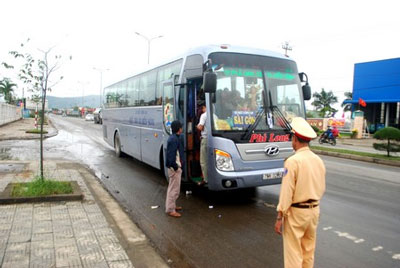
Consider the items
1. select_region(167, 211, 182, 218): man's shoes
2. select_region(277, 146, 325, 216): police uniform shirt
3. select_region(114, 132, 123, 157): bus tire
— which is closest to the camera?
select_region(277, 146, 325, 216): police uniform shirt

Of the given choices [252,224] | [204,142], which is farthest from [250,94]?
[252,224]

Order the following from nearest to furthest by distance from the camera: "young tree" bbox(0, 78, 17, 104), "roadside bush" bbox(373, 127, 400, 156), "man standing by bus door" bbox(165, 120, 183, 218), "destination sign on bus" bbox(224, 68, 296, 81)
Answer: "man standing by bus door" bbox(165, 120, 183, 218) → "destination sign on bus" bbox(224, 68, 296, 81) → "roadside bush" bbox(373, 127, 400, 156) → "young tree" bbox(0, 78, 17, 104)

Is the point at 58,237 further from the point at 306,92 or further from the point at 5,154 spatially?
the point at 5,154

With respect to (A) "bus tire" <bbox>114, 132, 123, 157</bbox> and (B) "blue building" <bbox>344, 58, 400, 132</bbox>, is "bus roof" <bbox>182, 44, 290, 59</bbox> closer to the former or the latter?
(A) "bus tire" <bbox>114, 132, 123, 157</bbox>

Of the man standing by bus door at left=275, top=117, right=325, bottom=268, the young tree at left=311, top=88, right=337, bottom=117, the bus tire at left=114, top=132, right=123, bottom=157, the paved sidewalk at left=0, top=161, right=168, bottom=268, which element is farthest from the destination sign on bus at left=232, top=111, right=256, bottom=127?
the young tree at left=311, top=88, right=337, bottom=117

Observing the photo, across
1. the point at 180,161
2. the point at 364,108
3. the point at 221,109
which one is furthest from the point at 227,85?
the point at 364,108

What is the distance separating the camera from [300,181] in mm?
3041

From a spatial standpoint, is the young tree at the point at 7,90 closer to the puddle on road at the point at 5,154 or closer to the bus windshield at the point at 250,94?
the puddle on road at the point at 5,154

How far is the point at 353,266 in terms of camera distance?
4.13 meters

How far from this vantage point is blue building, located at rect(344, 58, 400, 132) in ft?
99.3

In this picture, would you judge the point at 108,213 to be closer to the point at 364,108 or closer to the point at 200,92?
the point at 200,92

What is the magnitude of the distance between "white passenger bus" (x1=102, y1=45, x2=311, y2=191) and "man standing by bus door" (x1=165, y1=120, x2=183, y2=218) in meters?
0.67

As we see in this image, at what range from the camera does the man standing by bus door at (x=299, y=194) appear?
3.04m

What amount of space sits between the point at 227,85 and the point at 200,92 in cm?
83
